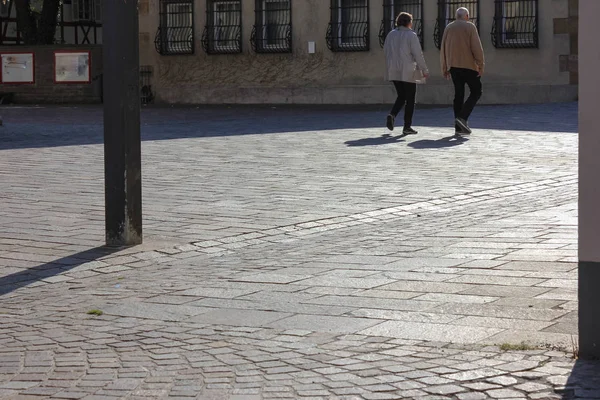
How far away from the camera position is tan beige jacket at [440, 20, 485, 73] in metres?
17.2

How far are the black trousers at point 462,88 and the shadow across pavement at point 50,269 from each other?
9694mm

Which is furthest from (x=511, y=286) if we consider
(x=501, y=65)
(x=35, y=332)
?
(x=501, y=65)

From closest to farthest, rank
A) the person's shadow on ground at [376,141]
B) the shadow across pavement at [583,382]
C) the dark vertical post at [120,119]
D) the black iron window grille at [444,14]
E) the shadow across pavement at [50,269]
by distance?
the shadow across pavement at [583,382] < the shadow across pavement at [50,269] < the dark vertical post at [120,119] < the person's shadow on ground at [376,141] < the black iron window grille at [444,14]

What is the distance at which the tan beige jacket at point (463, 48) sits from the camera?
1725 cm

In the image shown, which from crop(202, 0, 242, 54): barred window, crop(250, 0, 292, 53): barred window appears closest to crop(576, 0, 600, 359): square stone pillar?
crop(250, 0, 292, 53): barred window

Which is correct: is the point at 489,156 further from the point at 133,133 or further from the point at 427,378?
the point at 427,378

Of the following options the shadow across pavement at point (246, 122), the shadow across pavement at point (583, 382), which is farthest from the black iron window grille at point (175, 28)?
the shadow across pavement at point (583, 382)

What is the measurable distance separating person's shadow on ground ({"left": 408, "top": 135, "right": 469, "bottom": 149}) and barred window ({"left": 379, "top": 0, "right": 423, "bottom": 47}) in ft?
38.6

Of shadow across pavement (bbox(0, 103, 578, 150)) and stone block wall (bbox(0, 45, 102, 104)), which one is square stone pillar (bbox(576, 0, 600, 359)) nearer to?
shadow across pavement (bbox(0, 103, 578, 150))

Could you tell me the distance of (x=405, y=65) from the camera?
1791 centimetres

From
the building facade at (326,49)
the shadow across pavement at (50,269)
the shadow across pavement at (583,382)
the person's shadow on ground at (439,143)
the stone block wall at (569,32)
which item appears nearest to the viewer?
the shadow across pavement at (583,382)

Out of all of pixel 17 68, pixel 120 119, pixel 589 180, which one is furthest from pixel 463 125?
pixel 17 68

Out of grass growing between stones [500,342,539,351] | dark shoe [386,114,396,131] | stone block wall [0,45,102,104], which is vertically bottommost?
grass growing between stones [500,342,539,351]

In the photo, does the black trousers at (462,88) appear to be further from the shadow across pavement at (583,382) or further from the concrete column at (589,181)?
the shadow across pavement at (583,382)
